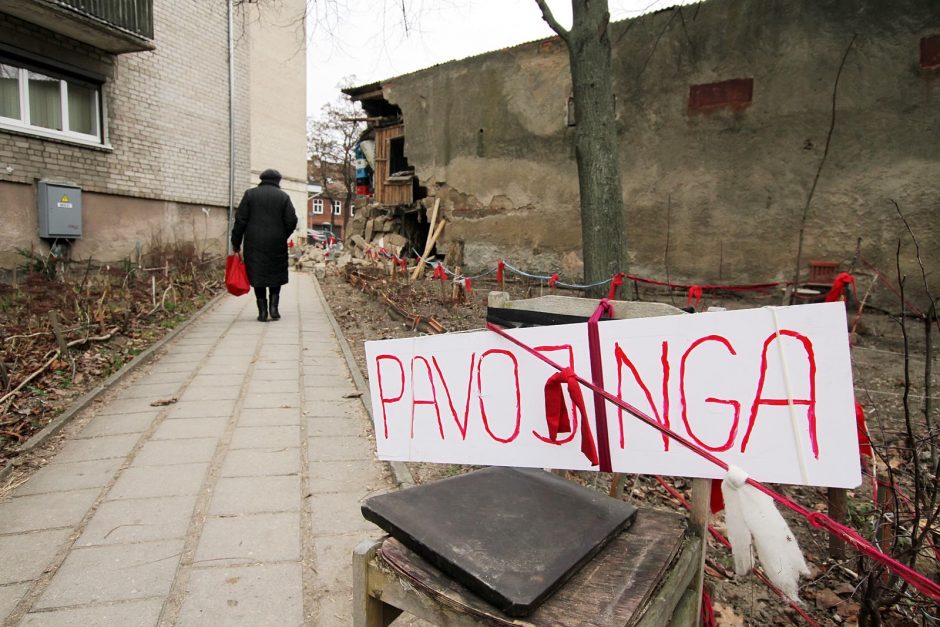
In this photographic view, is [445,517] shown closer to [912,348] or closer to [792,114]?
[912,348]

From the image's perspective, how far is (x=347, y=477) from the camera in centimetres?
299

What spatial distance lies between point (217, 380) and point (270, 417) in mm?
1175

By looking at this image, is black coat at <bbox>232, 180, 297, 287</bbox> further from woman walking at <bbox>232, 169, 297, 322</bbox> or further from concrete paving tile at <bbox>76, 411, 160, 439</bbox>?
concrete paving tile at <bbox>76, 411, 160, 439</bbox>

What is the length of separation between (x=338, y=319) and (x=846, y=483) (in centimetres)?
744

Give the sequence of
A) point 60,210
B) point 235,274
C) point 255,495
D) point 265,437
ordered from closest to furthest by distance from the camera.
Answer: point 255,495 → point 265,437 → point 235,274 → point 60,210

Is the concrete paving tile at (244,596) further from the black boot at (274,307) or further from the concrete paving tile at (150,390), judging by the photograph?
the black boot at (274,307)

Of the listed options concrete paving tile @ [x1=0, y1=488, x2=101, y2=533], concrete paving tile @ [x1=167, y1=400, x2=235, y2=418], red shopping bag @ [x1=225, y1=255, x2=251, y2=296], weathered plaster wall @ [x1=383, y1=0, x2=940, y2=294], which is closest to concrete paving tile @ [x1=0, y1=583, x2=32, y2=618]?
concrete paving tile @ [x1=0, y1=488, x2=101, y2=533]

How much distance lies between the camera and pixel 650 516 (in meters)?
1.43

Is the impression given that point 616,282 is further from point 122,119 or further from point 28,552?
point 122,119

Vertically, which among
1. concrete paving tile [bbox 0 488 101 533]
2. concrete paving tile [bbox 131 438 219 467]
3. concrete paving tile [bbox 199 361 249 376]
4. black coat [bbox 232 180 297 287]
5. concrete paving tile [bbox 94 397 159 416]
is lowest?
concrete paving tile [bbox 0 488 101 533]

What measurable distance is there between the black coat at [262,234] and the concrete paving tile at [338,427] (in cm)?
380

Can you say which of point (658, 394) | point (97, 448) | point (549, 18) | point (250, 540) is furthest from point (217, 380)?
point (549, 18)

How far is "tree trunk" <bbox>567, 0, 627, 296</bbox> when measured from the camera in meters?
5.09

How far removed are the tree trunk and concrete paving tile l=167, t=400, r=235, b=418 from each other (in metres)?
3.47
